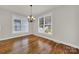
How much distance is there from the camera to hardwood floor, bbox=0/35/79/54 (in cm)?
173

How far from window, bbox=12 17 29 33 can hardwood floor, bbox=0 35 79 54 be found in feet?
0.50

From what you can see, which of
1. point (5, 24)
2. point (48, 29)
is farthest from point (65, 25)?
point (5, 24)

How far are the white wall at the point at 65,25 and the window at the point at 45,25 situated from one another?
3.2 inches

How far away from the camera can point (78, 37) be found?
176 cm

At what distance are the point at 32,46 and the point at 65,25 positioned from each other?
74cm

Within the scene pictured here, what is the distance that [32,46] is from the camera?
179 centimetres

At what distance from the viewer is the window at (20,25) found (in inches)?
72.4

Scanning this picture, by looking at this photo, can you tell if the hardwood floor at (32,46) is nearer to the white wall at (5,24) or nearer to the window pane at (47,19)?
the white wall at (5,24)

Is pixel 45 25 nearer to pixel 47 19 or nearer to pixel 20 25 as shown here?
pixel 47 19

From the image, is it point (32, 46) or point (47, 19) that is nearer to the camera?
point (32, 46)

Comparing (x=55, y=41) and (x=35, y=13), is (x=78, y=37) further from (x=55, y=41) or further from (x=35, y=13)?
(x=35, y=13)

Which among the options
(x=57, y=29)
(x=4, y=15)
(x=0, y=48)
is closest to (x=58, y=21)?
(x=57, y=29)

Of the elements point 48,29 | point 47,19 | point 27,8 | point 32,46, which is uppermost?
point 27,8
